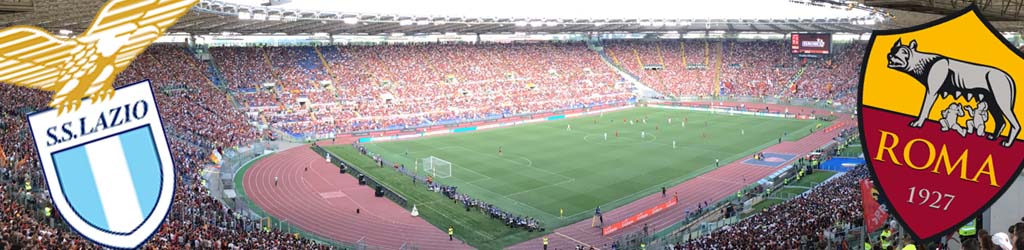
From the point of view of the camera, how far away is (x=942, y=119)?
7.64 m

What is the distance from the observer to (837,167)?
35.7 metres

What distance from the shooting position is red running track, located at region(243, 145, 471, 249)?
26.3 meters

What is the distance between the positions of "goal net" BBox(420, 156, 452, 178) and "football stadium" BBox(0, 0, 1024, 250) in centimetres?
27

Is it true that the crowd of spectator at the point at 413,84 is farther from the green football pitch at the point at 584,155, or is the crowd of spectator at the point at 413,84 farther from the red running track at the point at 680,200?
the red running track at the point at 680,200

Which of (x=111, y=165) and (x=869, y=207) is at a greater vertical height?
(x=111, y=165)

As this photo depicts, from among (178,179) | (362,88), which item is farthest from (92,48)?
(362,88)

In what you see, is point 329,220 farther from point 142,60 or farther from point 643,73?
point 643,73

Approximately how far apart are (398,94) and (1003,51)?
55.3 m

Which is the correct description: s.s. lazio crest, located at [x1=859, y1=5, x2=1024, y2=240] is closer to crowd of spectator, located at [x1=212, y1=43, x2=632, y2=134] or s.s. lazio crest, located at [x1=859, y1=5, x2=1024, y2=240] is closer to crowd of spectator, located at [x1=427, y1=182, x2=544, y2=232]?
crowd of spectator, located at [x1=427, y1=182, x2=544, y2=232]

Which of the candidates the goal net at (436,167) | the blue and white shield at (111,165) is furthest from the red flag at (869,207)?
the goal net at (436,167)

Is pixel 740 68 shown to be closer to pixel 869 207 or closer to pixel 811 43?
pixel 811 43

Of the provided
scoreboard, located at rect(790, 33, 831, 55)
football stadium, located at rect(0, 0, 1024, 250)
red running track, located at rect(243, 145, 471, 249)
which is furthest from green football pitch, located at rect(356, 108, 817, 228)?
scoreboard, located at rect(790, 33, 831, 55)

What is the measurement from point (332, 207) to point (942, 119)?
1022 inches

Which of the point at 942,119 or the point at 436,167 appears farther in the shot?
the point at 436,167
